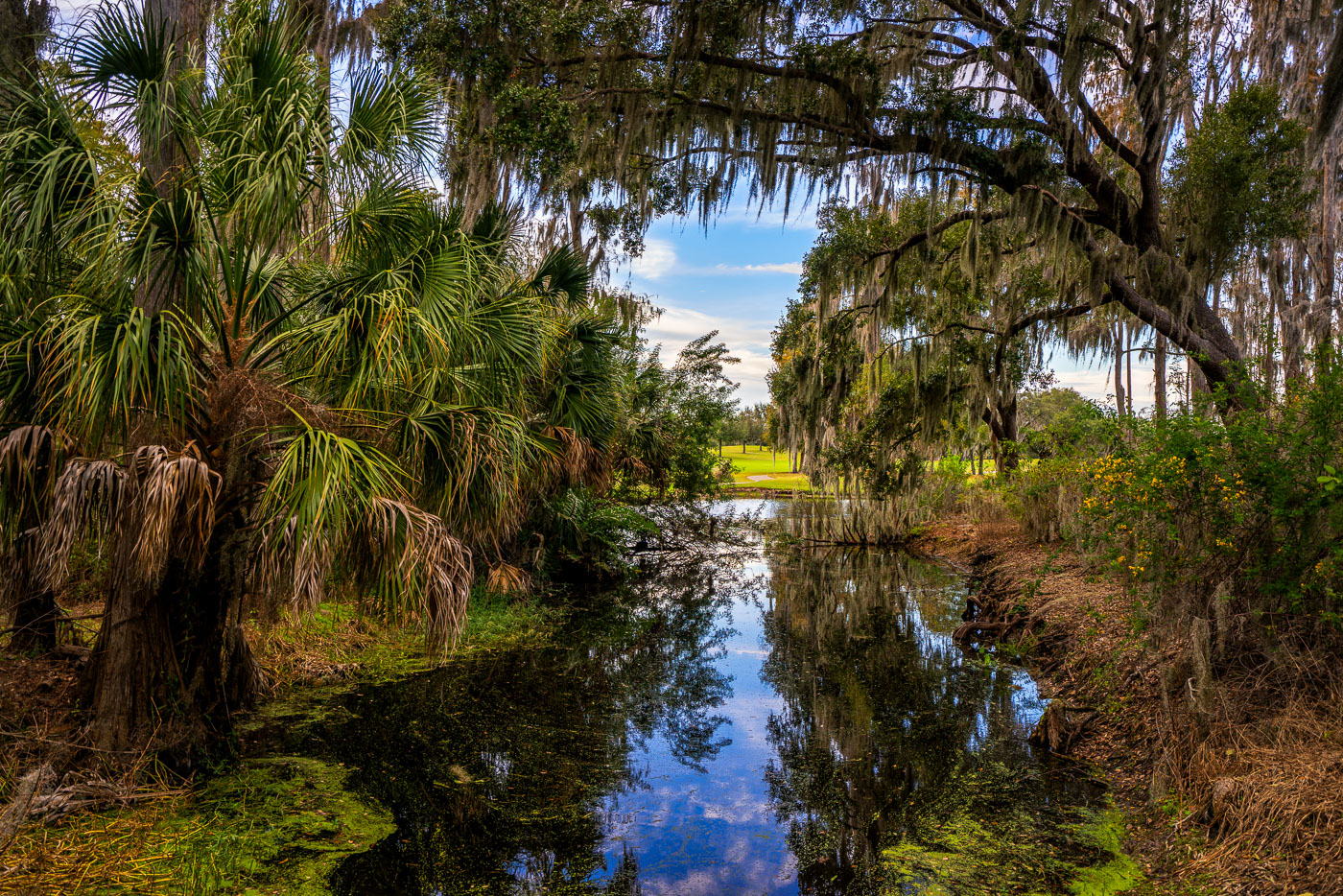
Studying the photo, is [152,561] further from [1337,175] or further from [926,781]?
[1337,175]

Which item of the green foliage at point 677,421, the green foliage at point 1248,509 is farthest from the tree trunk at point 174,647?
the green foliage at point 677,421

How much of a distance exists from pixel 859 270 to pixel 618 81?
185 inches

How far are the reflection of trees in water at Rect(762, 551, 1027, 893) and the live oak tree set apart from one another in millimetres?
4464

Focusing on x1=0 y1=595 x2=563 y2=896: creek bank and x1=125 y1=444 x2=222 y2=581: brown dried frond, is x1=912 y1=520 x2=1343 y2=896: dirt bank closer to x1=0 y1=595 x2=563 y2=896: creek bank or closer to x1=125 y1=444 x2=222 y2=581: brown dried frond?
x1=0 y1=595 x2=563 y2=896: creek bank

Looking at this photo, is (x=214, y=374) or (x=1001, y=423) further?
(x=1001, y=423)

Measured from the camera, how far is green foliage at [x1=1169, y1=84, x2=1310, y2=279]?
846cm

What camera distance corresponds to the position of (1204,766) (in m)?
4.44

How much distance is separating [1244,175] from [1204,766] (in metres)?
7.24

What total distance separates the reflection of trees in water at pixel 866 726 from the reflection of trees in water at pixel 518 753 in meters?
A: 0.90

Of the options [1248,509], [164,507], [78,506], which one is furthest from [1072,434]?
[78,506]

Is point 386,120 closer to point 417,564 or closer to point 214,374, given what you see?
point 214,374

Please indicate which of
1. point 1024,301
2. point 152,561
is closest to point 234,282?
point 152,561

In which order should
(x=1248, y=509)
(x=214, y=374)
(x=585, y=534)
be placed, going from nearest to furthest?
(x=214, y=374) → (x=1248, y=509) → (x=585, y=534)

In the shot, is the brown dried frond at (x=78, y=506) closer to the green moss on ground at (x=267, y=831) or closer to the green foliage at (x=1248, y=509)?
the green moss on ground at (x=267, y=831)
